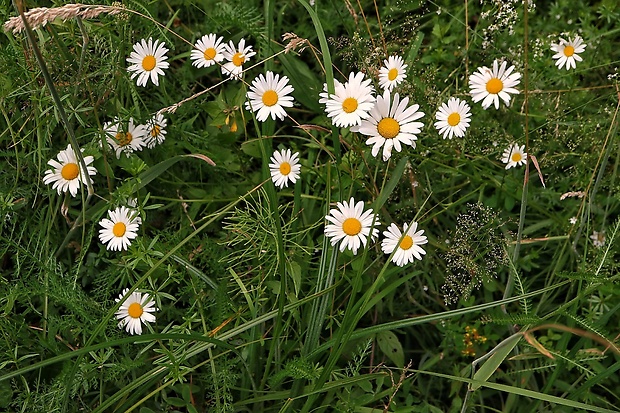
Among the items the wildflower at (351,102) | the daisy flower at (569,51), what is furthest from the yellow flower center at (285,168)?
the daisy flower at (569,51)

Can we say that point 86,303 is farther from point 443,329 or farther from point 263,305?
point 443,329

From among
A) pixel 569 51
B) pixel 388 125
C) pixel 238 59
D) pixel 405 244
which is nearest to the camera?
pixel 388 125

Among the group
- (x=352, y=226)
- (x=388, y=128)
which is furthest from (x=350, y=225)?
(x=388, y=128)

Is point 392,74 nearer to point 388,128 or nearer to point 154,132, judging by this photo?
point 388,128

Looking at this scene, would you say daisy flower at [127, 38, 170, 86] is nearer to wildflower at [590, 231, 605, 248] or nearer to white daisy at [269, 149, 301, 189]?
white daisy at [269, 149, 301, 189]

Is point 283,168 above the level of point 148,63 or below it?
below

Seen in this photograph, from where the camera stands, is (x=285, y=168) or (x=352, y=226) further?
(x=285, y=168)

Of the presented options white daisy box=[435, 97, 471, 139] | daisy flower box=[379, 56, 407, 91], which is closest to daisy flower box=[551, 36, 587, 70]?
white daisy box=[435, 97, 471, 139]

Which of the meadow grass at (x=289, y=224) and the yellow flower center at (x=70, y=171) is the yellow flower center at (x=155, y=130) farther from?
the yellow flower center at (x=70, y=171)
